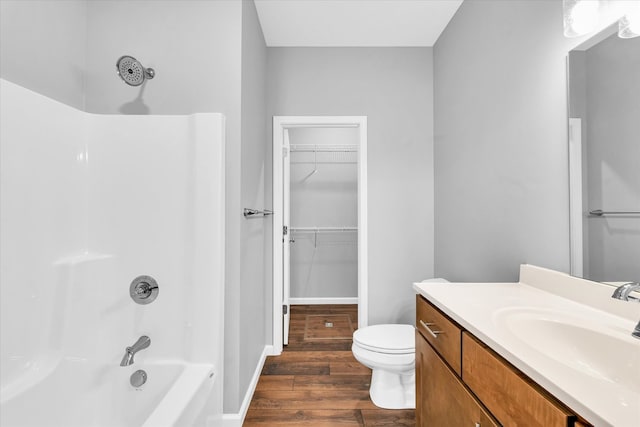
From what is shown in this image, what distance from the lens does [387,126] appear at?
246cm

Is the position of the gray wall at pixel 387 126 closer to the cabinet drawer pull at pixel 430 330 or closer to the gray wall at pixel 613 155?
the cabinet drawer pull at pixel 430 330

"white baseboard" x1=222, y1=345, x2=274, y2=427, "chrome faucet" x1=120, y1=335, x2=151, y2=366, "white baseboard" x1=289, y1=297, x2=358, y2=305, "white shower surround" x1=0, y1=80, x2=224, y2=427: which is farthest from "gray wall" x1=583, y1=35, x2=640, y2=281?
"white baseboard" x1=289, y1=297, x2=358, y2=305

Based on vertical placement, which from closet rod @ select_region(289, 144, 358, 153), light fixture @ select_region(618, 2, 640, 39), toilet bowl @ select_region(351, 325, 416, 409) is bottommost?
toilet bowl @ select_region(351, 325, 416, 409)

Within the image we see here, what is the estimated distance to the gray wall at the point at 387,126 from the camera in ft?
8.05

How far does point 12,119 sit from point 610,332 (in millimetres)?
2076

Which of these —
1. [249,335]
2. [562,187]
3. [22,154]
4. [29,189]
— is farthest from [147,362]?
[562,187]

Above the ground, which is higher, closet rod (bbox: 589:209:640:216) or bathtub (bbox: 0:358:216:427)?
closet rod (bbox: 589:209:640:216)

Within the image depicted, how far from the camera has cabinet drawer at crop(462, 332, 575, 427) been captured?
59 cm

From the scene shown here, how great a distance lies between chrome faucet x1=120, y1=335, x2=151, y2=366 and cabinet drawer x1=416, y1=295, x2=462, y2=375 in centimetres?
128

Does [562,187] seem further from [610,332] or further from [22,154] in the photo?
[22,154]

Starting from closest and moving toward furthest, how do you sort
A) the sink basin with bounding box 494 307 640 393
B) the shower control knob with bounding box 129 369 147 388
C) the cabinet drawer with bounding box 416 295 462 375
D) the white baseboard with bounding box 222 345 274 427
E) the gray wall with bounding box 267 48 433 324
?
1. the sink basin with bounding box 494 307 640 393
2. the cabinet drawer with bounding box 416 295 462 375
3. the shower control knob with bounding box 129 369 147 388
4. the white baseboard with bounding box 222 345 274 427
5. the gray wall with bounding box 267 48 433 324

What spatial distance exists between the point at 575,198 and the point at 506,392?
2.77ft

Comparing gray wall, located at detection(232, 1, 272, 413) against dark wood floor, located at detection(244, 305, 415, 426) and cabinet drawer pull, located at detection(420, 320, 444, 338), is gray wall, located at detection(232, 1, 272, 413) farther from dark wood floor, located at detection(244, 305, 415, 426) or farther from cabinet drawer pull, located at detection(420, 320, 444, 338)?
cabinet drawer pull, located at detection(420, 320, 444, 338)

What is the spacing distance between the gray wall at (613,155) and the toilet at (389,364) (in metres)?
1.00
